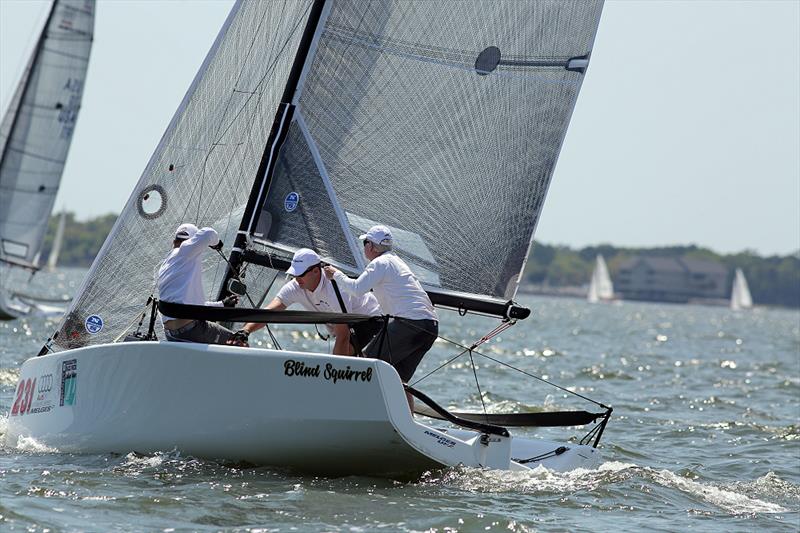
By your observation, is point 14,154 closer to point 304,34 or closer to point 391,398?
point 304,34

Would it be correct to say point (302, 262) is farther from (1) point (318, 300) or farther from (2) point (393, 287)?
(2) point (393, 287)

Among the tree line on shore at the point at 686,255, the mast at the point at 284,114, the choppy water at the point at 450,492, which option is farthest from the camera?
the tree line on shore at the point at 686,255

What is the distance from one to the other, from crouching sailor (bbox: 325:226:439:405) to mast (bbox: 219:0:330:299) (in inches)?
46.0

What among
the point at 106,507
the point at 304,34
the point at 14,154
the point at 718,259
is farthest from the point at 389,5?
the point at 718,259

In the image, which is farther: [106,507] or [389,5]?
[389,5]

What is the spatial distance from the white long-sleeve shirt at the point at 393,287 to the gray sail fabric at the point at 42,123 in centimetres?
2032

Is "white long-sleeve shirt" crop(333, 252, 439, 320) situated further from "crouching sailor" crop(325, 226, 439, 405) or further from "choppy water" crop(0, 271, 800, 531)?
"choppy water" crop(0, 271, 800, 531)

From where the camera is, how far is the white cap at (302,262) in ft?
28.3

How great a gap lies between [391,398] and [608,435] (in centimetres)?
522

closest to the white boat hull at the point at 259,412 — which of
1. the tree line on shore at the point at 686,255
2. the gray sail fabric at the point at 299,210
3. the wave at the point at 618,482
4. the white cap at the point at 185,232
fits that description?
the wave at the point at 618,482

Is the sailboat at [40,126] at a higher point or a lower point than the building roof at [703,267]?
lower

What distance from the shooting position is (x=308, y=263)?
865 cm

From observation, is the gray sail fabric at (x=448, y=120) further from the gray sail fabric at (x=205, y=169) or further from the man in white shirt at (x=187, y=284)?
the man in white shirt at (x=187, y=284)

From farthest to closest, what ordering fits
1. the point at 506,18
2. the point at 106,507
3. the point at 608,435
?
the point at 608,435, the point at 506,18, the point at 106,507
